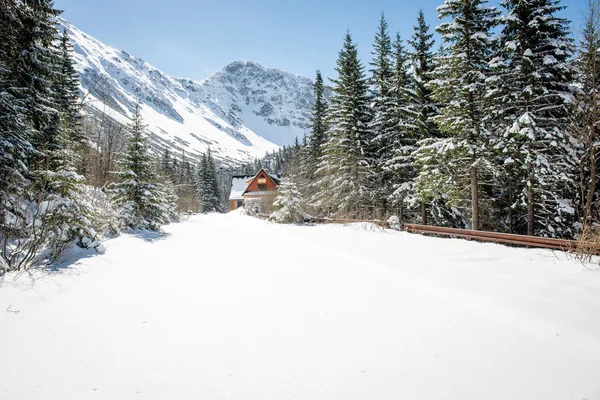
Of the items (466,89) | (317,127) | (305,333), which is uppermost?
(317,127)

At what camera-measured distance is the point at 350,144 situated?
2008cm

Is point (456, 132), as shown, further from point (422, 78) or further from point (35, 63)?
point (35, 63)

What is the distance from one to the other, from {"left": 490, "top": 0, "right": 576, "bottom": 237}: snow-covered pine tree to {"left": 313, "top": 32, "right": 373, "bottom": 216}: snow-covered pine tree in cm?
867

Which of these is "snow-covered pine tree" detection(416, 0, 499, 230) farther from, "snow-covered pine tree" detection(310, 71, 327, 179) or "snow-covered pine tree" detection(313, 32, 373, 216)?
"snow-covered pine tree" detection(310, 71, 327, 179)

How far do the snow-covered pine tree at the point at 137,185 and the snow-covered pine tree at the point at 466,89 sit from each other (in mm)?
13886

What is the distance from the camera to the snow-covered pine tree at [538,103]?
11.3 m

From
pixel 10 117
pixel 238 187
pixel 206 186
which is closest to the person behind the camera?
pixel 10 117

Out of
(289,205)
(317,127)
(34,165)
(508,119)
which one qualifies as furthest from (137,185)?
(317,127)

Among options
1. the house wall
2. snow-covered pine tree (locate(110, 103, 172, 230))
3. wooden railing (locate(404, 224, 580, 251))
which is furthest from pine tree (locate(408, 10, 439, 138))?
the house wall

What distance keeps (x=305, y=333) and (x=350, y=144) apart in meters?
18.0

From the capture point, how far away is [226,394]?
7.58 feet

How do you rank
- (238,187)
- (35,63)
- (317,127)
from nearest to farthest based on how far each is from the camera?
(35,63)
(317,127)
(238,187)

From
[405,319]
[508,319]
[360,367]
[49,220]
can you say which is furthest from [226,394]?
[49,220]

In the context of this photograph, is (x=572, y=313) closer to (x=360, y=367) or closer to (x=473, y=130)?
(x=360, y=367)
